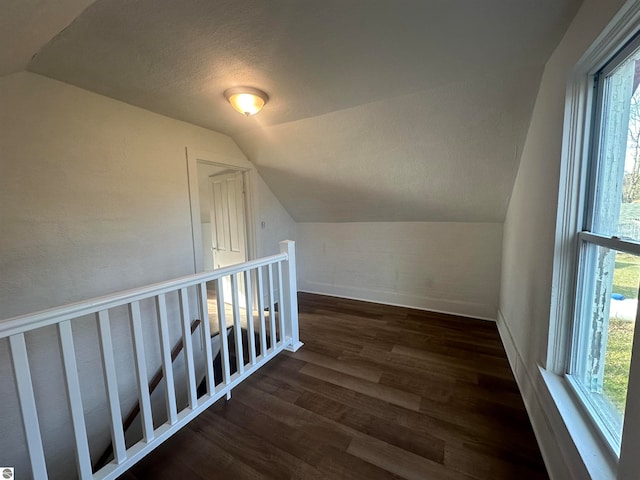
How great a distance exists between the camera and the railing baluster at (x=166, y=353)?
130cm

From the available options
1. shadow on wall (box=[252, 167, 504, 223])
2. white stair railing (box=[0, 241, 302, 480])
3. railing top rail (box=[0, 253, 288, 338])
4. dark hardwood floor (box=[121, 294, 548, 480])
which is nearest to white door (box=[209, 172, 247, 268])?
shadow on wall (box=[252, 167, 504, 223])

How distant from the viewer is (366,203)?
322 cm

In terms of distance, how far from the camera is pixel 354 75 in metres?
1.64

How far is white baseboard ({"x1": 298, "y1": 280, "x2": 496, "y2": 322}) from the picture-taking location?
3.01m

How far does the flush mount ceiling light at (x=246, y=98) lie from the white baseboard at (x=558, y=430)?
2.44 m

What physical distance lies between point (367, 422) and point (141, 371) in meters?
1.29

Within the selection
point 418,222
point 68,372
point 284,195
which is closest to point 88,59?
point 68,372

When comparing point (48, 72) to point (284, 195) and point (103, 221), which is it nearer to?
point (103, 221)

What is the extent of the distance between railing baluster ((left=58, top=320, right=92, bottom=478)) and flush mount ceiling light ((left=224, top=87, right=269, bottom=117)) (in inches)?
64.2

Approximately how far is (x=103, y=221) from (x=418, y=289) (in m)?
3.36

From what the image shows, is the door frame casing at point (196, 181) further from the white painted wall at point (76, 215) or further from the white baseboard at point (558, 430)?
the white baseboard at point (558, 430)

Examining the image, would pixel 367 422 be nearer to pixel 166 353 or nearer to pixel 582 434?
pixel 582 434

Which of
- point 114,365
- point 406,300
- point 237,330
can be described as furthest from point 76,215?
point 406,300

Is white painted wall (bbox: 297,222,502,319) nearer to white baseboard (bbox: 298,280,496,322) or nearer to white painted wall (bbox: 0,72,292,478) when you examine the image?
white baseboard (bbox: 298,280,496,322)
